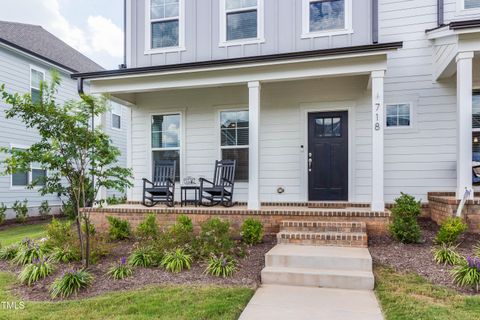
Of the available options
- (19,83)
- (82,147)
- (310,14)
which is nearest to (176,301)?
(82,147)

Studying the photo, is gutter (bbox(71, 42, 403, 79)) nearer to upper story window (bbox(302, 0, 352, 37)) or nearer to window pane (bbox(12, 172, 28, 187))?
upper story window (bbox(302, 0, 352, 37))

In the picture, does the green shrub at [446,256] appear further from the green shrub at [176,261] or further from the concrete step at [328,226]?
the green shrub at [176,261]

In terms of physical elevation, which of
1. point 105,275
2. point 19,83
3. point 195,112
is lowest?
point 105,275

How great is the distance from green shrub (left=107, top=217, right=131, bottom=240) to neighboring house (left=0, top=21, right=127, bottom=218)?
3.88 meters

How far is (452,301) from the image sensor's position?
3.60m

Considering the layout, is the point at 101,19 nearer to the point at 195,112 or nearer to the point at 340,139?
the point at 195,112

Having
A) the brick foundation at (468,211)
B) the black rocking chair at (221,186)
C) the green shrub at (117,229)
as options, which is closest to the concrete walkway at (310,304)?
the brick foundation at (468,211)

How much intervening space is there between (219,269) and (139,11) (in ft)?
21.4

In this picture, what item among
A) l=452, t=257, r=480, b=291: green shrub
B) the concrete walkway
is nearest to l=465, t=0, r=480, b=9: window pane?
l=452, t=257, r=480, b=291: green shrub

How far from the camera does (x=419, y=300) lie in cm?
363

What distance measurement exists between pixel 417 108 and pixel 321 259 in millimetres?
4216

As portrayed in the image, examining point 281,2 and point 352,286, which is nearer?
point 352,286

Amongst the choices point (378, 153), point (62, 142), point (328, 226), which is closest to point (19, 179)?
point (62, 142)

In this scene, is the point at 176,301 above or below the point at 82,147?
below
